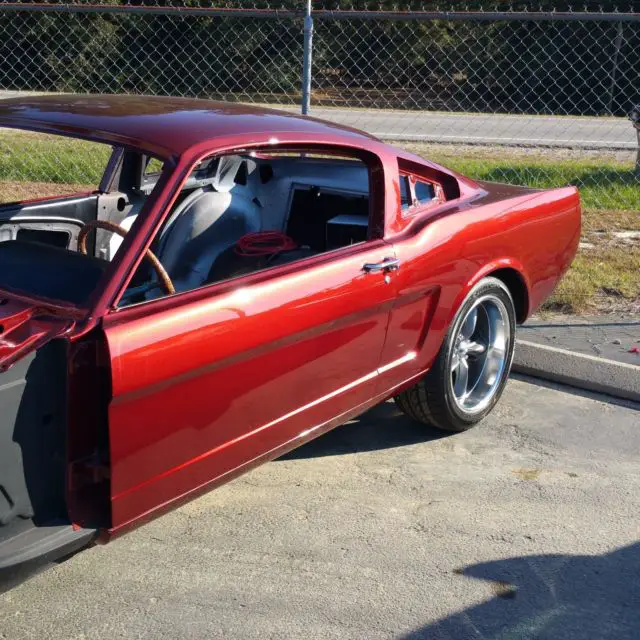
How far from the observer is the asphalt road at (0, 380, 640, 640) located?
3.07 metres

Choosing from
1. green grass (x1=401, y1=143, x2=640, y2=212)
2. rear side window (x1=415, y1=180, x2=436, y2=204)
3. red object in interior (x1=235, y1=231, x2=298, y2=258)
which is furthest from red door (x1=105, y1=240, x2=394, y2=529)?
green grass (x1=401, y1=143, x2=640, y2=212)

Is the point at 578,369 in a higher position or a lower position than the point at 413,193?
lower

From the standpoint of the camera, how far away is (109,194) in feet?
14.9

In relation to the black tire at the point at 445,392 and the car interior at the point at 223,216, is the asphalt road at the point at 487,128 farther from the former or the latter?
the black tire at the point at 445,392

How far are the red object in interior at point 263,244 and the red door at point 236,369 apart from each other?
0.48 metres

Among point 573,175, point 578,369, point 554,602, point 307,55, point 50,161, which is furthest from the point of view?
point 573,175

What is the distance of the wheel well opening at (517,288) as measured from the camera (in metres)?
4.57

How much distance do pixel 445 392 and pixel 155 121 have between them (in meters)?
1.74

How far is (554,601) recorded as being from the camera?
325cm

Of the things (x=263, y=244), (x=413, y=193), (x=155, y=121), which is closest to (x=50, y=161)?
(x=263, y=244)

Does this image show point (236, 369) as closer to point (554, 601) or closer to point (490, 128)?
point (554, 601)

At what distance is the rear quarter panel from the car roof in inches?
20.2

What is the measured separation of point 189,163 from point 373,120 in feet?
47.3

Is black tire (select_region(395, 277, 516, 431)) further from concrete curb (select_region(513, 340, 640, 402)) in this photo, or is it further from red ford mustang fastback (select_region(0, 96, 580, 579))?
concrete curb (select_region(513, 340, 640, 402))
